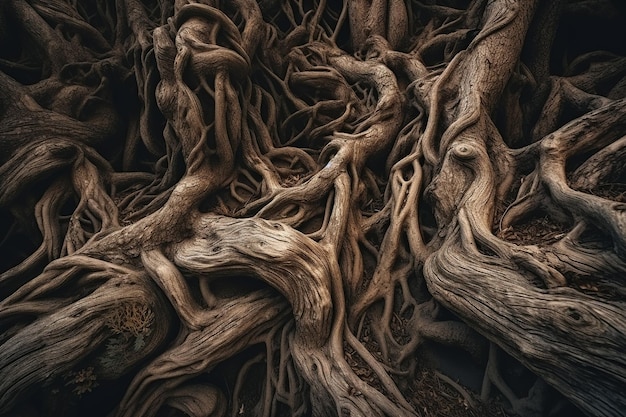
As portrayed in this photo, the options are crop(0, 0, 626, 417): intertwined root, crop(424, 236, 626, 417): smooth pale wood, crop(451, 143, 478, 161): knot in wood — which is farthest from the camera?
crop(451, 143, 478, 161): knot in wood

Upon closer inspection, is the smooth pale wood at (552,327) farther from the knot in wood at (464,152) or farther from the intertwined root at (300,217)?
the knot in wood at (464,152)

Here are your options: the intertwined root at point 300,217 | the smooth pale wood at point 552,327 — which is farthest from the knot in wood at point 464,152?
the smooth pale wood at point 552,327

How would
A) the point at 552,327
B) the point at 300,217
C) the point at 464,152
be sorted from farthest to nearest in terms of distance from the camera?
the point at 300,217 → the point at 464,152 → the point at 552,327

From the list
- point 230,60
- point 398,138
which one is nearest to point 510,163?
point 398,138

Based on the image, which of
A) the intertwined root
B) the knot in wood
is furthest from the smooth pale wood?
the knot in wood

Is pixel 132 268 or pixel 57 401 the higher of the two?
pixel 132 268

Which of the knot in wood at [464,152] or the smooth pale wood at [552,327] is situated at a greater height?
the knot in wood at [464,152]

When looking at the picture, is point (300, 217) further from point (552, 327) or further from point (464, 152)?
point (552, 327)

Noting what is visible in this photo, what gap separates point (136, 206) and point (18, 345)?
1629 mm

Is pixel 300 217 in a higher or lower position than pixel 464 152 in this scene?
lower

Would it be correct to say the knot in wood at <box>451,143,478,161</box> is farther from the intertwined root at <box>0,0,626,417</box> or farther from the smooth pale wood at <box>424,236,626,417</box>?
the smooth pale wood at <box>424,236,626,417</box>

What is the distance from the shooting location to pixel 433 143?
307 cm

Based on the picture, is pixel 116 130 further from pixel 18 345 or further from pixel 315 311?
pixel 315 311

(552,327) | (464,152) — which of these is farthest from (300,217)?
(552,327)
